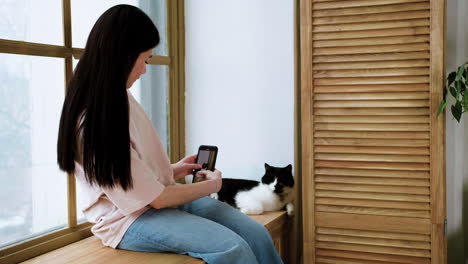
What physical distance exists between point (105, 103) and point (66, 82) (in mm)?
519

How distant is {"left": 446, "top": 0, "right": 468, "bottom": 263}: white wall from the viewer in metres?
2.06

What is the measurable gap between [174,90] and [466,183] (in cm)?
147

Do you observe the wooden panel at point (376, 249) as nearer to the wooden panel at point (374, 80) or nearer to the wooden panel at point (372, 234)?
the wooden panel at point (372, 234)

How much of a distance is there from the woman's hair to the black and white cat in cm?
87

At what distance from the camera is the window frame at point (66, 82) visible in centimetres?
148

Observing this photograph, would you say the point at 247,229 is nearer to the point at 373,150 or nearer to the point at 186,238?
the point at 186,238

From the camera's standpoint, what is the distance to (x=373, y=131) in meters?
1.79

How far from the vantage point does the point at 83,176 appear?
1376mm

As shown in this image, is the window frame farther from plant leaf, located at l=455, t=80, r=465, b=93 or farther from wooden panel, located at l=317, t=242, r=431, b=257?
plant leaf, located at l=455, t=80, r=465, b=93

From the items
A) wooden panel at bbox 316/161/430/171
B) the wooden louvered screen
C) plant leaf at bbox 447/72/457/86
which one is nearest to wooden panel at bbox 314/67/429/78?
the wooden louvered screen

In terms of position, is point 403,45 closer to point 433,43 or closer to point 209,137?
point 433,43

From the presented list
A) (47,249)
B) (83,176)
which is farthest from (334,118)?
(47,249)

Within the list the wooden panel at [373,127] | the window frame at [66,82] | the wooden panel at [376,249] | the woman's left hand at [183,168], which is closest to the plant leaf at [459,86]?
the wooden panel at [373,127]

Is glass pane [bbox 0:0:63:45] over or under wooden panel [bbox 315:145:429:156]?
over
